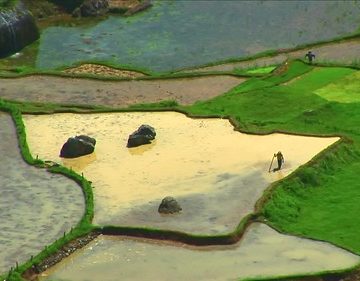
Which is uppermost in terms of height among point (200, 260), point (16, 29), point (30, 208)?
point (16, 29)

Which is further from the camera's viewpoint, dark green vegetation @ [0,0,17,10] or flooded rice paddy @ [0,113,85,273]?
dark green vegetation @ [0,0,17,10]

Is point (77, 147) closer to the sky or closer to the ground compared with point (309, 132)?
closer to the ground

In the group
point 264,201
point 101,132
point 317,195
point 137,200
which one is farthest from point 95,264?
point 101,132

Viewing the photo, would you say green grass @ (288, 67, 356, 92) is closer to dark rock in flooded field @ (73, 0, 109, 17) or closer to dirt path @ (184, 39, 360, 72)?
dirt path @ (184, 39, 360, 72)

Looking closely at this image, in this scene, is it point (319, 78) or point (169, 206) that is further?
point (319, 78)

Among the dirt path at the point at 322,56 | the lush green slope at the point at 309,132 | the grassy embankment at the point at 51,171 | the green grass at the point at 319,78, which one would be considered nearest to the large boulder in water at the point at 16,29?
the dirt path at the point at 322,56

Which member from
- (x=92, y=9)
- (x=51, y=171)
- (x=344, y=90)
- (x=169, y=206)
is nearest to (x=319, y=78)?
(x=344, y=90)

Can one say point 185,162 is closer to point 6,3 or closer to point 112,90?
point 112,90

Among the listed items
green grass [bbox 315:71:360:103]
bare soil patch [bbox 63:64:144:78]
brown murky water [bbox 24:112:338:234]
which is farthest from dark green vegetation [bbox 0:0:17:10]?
green grass [bbox 315:71:360:103]
